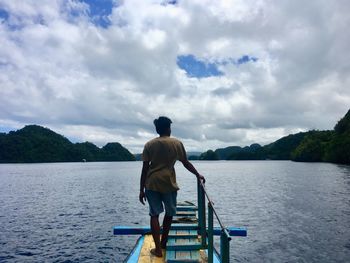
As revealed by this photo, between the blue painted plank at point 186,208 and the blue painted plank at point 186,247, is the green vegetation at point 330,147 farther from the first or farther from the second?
the blue painted plank at point 186,247

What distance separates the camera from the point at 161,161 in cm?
785

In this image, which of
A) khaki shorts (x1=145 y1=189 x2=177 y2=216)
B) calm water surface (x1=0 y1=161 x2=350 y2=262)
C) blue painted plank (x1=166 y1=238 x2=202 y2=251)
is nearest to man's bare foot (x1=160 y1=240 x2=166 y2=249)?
blue painted plank (x1=166 y1=238 x2=202 y2=251)

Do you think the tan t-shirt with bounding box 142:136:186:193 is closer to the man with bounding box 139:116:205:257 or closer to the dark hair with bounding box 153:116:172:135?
the man with bounding box 139:116:205:257

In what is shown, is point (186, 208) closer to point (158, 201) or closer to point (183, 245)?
point (183, 245)

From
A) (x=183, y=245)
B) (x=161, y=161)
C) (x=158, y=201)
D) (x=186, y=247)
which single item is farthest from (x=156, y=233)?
(x=161, y=161)

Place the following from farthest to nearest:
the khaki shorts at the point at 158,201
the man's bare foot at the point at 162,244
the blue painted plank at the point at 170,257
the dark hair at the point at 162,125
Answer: the man's bare foot at the point at 162,244 < the dark hair at the point at 162,125 < the khaki shorts at the point at 158,201 < the blue painted plank at the point at 170,257

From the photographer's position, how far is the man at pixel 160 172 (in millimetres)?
7820

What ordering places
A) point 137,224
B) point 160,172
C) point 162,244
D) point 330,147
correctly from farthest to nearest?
point 330,147 < point 137,224 < point 162,244 < point 160,172

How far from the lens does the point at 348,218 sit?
25094 millimetres

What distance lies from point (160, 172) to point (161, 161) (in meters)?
0.25

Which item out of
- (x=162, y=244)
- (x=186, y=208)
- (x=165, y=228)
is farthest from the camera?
(x=186, y=208)

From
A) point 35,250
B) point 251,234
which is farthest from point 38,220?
point 251,234

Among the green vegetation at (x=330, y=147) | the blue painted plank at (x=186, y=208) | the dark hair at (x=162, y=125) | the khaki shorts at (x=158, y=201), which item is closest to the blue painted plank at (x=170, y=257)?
the khaki shorts at (x=158, y=201)

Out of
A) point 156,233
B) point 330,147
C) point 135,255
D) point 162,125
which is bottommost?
point 135,255
